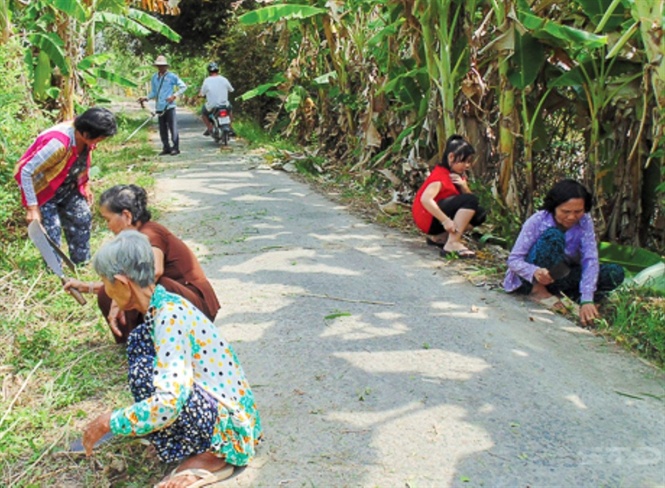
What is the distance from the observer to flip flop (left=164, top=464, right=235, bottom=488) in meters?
2.70

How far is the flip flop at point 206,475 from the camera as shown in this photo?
106 inches

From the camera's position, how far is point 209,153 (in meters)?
12.4

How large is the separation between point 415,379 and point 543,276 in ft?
4.97

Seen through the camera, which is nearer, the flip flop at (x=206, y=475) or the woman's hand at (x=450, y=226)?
the flip flop at (x=206, y=475)

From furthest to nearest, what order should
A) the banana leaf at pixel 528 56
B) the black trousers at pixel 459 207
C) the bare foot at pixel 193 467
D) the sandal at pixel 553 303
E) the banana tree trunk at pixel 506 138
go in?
the banana tree trunk at pixel 506 138 < the black trousers at pixel 459 207 < the banana leaf at pixel 528 56 < the sandal at pixel 553 303 < the bare foot at pixel 193 467

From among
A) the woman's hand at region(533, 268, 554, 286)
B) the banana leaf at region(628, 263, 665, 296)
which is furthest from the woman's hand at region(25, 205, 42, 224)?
the banana leaf at region(628, 263, 665, 296)

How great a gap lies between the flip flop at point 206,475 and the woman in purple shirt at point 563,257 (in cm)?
271

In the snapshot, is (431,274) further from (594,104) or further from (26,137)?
(26,137)

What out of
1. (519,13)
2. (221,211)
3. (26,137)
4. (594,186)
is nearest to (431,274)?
(594,186)

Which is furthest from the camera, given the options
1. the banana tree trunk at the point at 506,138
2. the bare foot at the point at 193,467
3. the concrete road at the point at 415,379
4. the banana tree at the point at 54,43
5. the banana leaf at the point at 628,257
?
the banana tree at the point at 54,43

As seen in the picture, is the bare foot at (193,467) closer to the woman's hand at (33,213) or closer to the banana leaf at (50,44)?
the woman's hand at (33,213)

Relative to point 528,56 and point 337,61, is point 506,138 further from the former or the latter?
point 337,61

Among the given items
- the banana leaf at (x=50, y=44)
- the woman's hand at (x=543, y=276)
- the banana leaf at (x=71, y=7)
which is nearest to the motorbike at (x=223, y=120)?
the banana leaf at (x=50, y=44)

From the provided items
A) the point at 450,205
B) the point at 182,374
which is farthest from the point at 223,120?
the point at 182,374
